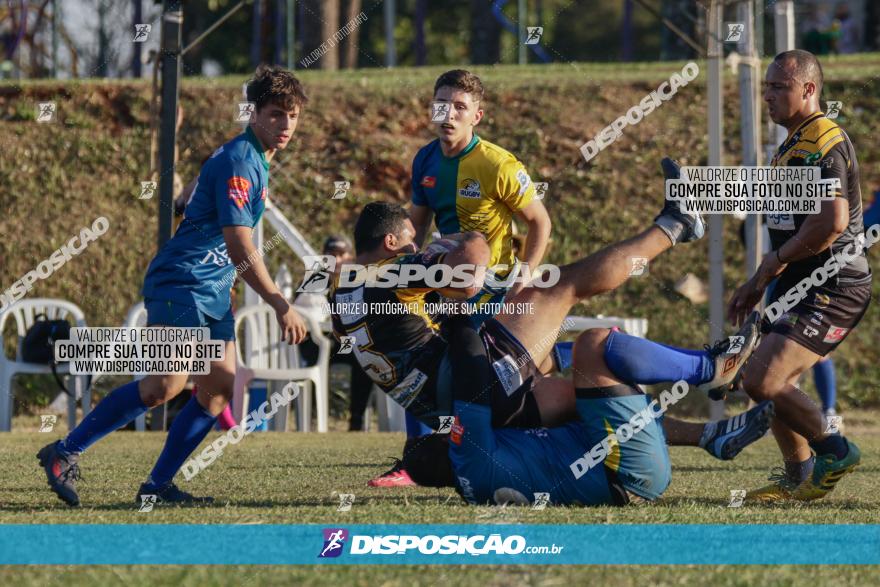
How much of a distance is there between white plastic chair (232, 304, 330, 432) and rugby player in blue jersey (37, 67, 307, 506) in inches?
192

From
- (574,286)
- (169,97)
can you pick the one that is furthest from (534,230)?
(169,97)

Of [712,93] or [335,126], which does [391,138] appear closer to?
[335,126]

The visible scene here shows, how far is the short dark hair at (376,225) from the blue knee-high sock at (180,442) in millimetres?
1104

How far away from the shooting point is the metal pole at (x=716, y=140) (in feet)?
35.2

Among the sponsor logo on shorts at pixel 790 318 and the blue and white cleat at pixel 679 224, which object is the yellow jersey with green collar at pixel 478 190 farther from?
the sponsor logo on shorts at pixel 790 318

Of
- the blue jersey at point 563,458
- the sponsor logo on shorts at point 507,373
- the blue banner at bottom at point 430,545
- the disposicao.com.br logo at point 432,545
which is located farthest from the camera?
the sponsor logo on shorts at point 507,373

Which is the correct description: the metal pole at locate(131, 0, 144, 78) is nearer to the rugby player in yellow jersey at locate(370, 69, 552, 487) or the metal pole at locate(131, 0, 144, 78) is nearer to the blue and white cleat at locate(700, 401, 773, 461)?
the rugby player in yellow jersey at locate(370, 69, 552, 487)

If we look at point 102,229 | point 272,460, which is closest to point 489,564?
point 272,460

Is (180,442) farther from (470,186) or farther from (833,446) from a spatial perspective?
(833,446)

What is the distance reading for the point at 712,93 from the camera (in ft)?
35.6

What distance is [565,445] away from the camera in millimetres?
5629

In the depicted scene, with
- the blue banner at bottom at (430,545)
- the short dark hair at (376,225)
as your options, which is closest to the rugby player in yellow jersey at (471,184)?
the short dark hair at (376,225)

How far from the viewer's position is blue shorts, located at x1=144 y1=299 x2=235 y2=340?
605 cm

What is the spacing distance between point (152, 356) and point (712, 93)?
243 inches
